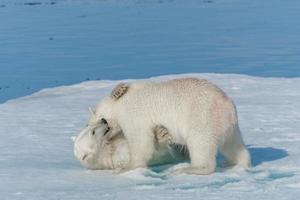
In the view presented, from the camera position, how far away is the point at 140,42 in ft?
59.8

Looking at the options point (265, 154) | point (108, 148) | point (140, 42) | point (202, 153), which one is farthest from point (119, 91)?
point (140, 42)

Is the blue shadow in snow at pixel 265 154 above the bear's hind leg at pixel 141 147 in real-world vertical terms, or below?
below

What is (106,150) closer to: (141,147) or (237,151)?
(141,147)

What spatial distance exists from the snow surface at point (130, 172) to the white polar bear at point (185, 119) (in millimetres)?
121

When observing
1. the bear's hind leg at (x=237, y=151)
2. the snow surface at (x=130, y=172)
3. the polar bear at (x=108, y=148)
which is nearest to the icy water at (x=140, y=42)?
the snow surface at (x=130, y=172)

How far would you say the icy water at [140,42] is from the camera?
14.1 metres

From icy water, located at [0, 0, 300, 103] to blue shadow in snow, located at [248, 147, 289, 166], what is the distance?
6.63m

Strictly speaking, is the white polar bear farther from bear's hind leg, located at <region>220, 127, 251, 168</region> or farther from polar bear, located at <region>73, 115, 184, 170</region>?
polar bear, located at <region>73, 115, 184, 170</region>

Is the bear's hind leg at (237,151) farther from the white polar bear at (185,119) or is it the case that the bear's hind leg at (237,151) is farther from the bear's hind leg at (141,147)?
the bear's hind leg at (141,147)

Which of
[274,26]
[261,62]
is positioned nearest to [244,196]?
[261,62]

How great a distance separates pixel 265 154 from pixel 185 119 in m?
0.89

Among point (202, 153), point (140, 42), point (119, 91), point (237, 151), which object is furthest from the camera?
point (140, 42)

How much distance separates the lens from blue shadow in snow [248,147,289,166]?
5.46 meters

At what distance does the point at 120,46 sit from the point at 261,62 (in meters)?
3.91
